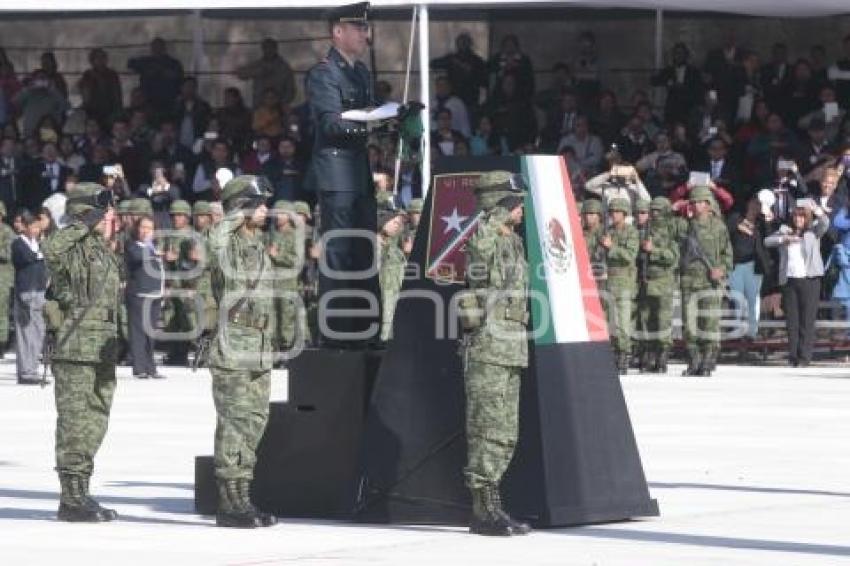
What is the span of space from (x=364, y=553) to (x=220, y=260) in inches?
81.1

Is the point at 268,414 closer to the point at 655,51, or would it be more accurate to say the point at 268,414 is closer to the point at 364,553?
the point at 364,553

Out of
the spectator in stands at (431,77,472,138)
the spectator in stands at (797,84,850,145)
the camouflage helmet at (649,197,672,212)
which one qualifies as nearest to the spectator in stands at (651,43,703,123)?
the spectator in stands at (797,84,850,145)

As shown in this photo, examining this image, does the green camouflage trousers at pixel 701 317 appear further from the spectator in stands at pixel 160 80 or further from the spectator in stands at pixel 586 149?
the spectator in stands at pixel 160 80

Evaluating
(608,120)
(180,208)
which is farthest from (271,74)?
(608,120)

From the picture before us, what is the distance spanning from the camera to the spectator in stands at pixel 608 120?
94.0 feet

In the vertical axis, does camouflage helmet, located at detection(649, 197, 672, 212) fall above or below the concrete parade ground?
above

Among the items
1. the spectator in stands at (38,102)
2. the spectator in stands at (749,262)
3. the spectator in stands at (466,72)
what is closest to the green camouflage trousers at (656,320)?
the spectator in stands at (749,262)

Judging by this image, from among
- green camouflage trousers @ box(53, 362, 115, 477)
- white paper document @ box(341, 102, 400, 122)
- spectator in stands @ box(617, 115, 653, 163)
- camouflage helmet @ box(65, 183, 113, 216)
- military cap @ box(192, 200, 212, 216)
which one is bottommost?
green camouflage trousers @ box(53, 362, 115, 477)

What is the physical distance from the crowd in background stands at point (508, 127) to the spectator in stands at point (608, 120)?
0.08 feet

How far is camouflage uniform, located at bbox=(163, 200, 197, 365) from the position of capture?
27.4 meters

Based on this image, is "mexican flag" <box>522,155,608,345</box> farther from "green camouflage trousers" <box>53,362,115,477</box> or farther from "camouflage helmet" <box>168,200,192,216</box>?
"camouflage helmet" <box>168,200,192,216</box>

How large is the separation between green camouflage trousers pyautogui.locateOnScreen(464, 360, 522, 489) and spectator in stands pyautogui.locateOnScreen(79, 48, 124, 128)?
20306 millimetres

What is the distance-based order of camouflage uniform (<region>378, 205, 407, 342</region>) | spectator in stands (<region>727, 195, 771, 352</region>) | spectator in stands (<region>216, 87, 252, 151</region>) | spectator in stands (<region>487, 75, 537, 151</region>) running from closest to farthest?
camouflage uniform (<region>378, 205, 407, 342</region>) → spectator in stands (<region>727, 195, 771, 352</region>) → spectator in stands (<region>487, 75, 537, 151</region>) → spectator in stands (<region>216, 87, 252, 151</region>)

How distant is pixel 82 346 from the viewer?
13383 millimetres
